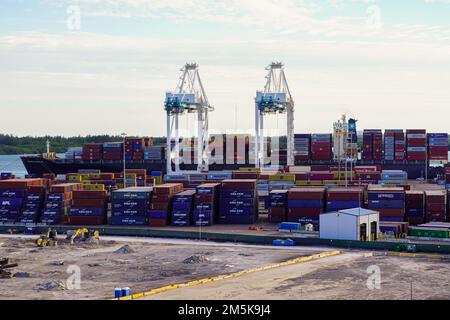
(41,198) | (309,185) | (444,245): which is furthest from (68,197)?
(444,245)

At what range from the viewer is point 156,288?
38219mm

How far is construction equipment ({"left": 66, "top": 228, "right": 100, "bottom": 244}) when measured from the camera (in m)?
59.1

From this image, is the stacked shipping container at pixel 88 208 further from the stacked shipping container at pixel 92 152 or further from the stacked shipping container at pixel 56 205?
the stacked shipping container at pixel 92 152

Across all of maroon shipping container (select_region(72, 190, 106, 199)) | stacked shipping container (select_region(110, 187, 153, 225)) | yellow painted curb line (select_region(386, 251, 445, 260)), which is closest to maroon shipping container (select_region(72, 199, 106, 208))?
maroon shipping container (select_region(72, 190, 106, 199))

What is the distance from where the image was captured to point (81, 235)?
59.7 meters

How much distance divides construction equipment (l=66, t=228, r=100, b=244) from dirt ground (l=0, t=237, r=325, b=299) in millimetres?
1251

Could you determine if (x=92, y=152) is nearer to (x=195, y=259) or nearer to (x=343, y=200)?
(x=343, y=200)

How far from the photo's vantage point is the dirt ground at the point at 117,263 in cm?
3881

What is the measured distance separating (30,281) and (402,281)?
22.2 m

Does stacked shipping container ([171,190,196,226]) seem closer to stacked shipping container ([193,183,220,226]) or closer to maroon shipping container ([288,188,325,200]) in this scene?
stacked shipping container ([193,183,220,226])

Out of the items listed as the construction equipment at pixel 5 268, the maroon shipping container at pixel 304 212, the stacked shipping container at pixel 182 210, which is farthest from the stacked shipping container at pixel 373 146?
the construction equipment at pixel 5 268

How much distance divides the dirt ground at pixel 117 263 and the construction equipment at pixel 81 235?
125cm
